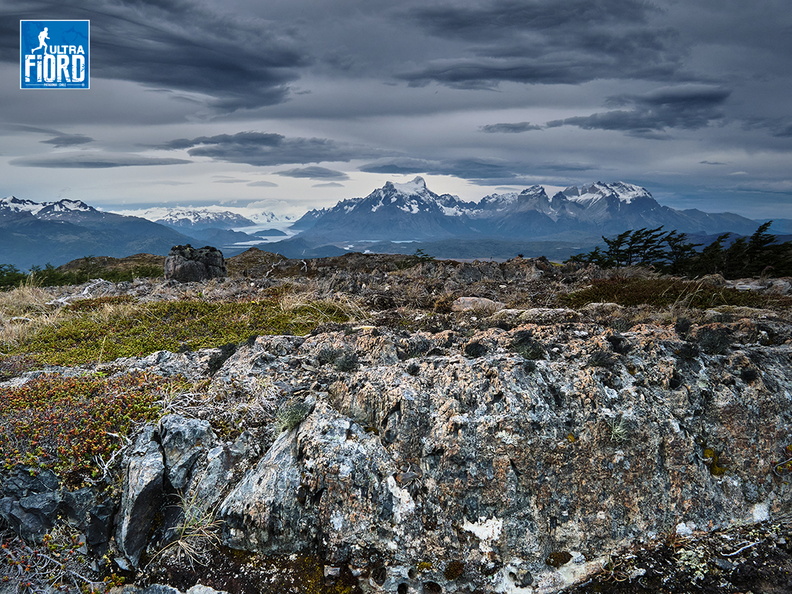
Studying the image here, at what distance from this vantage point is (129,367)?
320 inches

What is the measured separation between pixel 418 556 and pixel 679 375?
4.69 metres

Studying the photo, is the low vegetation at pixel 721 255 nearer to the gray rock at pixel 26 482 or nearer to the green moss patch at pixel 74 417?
the green moss patch at pixel 74 417

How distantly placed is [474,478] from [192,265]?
84.6ft

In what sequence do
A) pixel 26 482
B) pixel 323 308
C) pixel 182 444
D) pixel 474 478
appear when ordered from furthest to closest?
pixel 323 308 < pixel 182 444 < pixel 474 478 < pixel 26 482

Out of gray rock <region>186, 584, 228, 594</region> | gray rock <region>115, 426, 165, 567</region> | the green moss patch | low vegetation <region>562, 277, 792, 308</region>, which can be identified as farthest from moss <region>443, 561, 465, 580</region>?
low vegetation <region>562, 277, 792, 308</region>

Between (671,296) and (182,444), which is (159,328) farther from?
(671,296)

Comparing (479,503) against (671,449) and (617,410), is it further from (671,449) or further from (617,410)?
(671,449)

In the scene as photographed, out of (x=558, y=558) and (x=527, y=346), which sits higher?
(x=527, y=346)

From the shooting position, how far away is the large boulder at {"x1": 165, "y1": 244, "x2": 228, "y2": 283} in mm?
26344

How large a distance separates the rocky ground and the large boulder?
21.9 m

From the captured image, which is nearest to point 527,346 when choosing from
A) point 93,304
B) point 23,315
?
point 93,304

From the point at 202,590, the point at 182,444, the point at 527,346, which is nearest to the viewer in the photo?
the point at 202,590

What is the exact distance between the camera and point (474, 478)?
5254 mm

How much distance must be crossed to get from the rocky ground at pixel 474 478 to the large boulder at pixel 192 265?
2190cm
